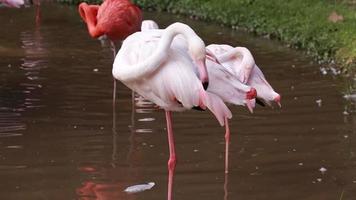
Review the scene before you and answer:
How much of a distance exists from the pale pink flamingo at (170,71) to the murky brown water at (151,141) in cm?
84

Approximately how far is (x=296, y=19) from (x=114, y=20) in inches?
167

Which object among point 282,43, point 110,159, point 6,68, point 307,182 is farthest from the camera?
point 282,43

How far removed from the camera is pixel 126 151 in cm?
589

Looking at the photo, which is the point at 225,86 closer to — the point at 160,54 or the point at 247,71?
the point at 160,54

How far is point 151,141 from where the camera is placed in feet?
20.1

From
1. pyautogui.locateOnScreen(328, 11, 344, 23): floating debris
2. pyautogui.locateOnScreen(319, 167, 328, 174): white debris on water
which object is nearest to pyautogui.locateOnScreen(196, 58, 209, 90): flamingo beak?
pyautogui.locateOnScreen(319, 167, 328, 174): white debris on water

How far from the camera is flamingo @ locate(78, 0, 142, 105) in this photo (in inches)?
302

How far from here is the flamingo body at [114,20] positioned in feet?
25.2

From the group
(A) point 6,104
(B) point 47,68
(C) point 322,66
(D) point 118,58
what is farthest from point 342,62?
(D) point 118,58

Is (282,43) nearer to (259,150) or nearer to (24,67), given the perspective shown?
(24,67)

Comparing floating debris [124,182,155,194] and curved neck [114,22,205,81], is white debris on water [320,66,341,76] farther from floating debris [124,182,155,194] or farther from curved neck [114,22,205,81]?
curved neck [114,22,205,81]

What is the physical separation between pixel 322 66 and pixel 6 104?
3.81m

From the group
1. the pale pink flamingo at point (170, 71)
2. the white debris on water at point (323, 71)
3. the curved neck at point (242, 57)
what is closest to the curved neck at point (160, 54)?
the pale pink flamingo at point (170, 71)

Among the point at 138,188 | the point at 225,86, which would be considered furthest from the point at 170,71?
the point at 138,188
